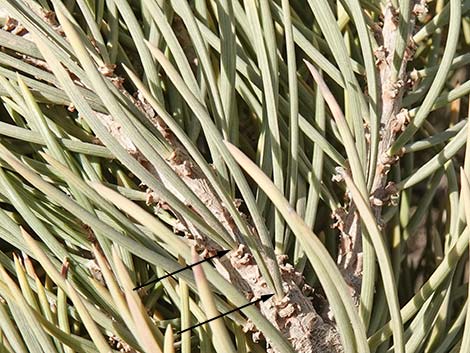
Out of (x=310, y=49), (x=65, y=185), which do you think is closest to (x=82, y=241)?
(x=65, y=185)

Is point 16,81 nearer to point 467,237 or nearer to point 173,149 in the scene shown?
point 173,149

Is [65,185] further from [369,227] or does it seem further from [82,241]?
[369,227]

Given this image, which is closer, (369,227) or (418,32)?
(369,227)

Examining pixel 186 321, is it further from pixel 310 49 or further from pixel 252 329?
pixel 310 49

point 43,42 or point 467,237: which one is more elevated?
point 43,42

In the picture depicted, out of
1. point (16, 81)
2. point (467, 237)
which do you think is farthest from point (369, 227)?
point (16, 81)

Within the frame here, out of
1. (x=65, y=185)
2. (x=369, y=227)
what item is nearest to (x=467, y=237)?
(x=369, y=227)

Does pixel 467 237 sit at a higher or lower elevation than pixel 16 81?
lower

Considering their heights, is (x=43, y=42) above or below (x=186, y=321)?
above
